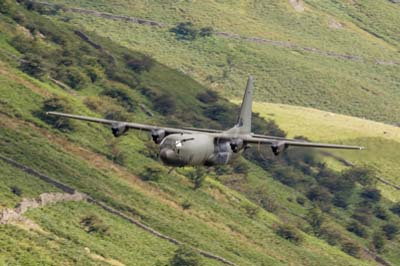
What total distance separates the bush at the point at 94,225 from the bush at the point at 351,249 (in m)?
44.0

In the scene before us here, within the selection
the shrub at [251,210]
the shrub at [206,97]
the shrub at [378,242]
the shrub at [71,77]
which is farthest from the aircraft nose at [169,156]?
the shrub at [206,97]

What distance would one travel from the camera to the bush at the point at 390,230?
5399 inches

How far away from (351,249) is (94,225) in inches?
1836

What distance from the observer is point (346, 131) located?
17000cm

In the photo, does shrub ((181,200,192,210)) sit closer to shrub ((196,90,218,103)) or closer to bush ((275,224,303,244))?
bush ((275,224,303,244))

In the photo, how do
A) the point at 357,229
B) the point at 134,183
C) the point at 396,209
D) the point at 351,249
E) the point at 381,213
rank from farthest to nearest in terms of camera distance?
the point at 396,209
the point at 381,213
the point at 357,229
the point at 351,249
the point at 134,183

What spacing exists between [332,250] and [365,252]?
901cm

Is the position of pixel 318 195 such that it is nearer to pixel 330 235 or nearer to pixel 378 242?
pixel 378 242

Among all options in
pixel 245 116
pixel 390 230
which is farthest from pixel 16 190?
pixel 390 230

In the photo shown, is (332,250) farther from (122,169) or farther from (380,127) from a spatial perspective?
(380,127)

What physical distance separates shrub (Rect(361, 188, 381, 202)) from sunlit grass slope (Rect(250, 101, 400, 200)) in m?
5.01

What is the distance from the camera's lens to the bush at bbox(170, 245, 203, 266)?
311ft

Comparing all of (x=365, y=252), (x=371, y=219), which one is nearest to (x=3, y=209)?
(x=365, y=252)

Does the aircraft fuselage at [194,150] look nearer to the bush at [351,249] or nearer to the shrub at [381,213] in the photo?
the bush at [351,249]
